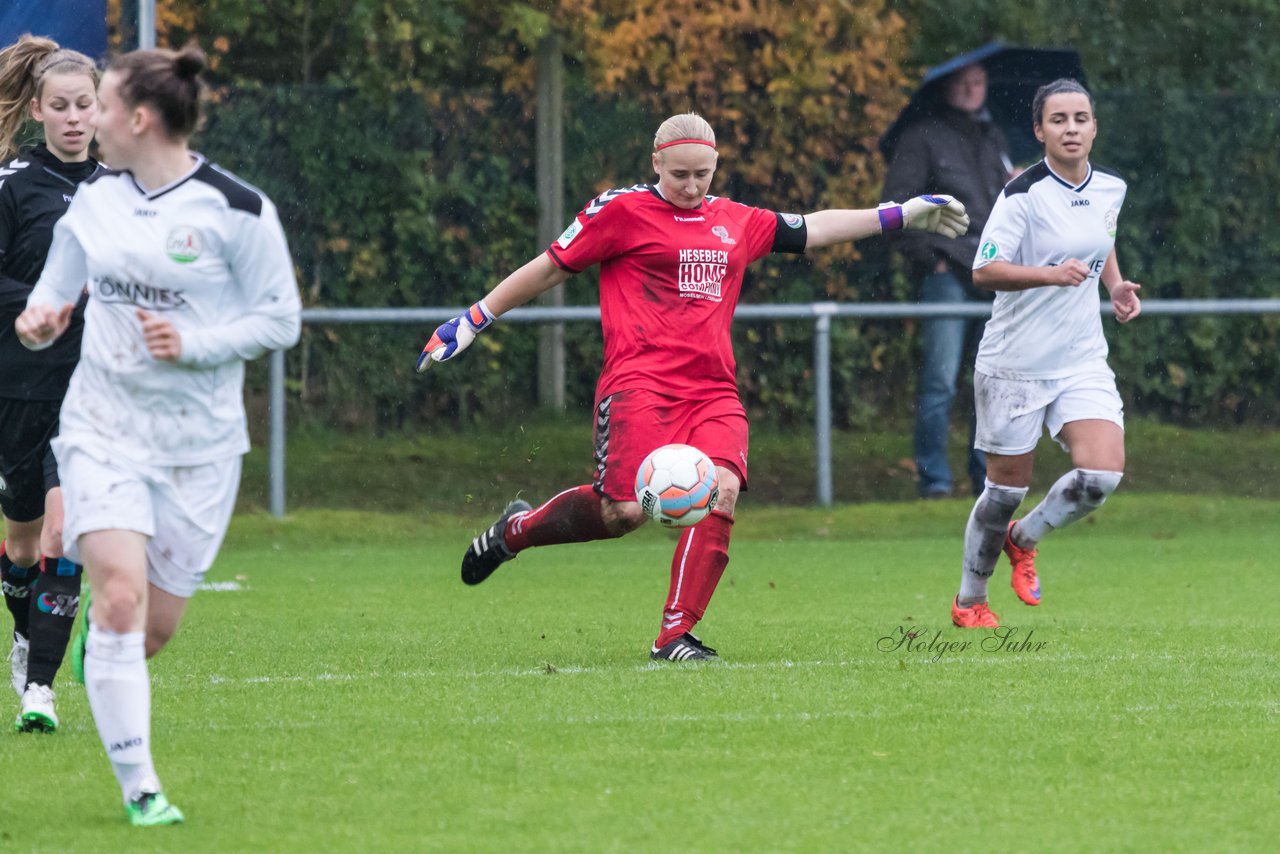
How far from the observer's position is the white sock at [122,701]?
4.80 m

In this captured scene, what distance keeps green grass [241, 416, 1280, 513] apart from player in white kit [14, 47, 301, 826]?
347 inches

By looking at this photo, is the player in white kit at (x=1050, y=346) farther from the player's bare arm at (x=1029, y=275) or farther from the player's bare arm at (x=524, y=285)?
the player's bare arm at (x=524, y=285)

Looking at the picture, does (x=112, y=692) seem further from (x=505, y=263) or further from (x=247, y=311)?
(x=505, y=263)

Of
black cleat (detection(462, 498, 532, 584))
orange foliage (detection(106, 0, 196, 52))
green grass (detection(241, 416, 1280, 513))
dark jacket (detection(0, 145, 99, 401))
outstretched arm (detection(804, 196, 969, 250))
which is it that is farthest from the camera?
orange foliage (detection(106, 0, 196, 52))

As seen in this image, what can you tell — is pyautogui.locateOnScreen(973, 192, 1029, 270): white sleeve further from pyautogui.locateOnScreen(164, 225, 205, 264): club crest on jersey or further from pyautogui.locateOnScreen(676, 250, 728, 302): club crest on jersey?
pyautogui.locateOnScreen(164, 225, 205, 264): club crest on jersey

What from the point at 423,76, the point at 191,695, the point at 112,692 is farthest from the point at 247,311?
the point at 423,76

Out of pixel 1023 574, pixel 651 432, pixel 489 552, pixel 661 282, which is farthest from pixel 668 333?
pixel 1023 574

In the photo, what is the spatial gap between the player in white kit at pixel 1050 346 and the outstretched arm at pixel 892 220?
1.76 feet

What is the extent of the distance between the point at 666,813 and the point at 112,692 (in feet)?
4.37

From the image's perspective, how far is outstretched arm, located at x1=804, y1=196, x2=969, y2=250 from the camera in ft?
25.8

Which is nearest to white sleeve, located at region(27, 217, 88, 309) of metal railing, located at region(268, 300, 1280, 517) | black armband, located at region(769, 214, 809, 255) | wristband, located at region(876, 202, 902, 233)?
black armband, located at region(769, 214, 809, 255)

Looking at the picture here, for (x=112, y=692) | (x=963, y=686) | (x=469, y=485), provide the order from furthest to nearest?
(x=469, y=485) < (x=963, y=686) < (x=112, y=692)

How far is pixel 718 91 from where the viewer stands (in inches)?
594

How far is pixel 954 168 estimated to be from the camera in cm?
→ 1403
